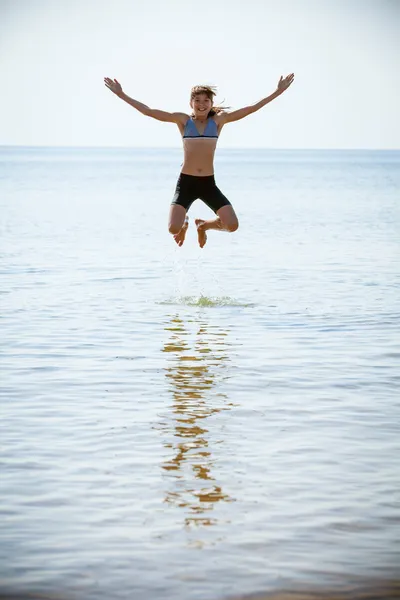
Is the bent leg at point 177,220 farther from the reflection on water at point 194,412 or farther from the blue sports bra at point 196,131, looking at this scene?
the reflection on water at point 194,412

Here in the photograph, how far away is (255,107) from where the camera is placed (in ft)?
46.6

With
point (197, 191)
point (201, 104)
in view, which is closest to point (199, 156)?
point (197, 191)

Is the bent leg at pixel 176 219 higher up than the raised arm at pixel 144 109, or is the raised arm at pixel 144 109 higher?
the raised arm at pixel 144 109

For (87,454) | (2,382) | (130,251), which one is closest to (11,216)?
(130,251)

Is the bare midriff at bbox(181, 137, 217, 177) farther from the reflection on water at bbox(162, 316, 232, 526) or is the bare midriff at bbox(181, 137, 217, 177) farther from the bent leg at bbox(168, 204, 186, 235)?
the reflection on water at bbox(162, 316, 232, 526)

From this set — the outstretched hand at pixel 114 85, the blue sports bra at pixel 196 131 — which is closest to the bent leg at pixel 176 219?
the blue sports bra at pixel 196 131

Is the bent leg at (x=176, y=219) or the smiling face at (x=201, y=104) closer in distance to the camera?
the smiling face at (x=201, y=104)

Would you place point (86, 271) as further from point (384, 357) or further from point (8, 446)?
point (8, 446)

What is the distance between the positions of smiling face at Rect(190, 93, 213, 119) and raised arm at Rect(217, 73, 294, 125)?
0.22 metres

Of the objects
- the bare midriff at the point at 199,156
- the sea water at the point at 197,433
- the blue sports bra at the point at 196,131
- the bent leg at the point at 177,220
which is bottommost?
the sea water at the point at 197,433

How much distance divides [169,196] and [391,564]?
58.6 m

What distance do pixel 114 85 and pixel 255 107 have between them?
1775mm

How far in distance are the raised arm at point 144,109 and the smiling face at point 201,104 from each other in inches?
8.5

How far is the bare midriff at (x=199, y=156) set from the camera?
14539 millimetres
